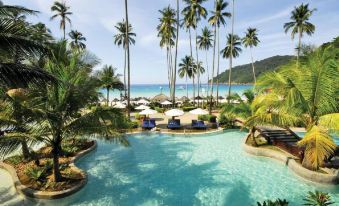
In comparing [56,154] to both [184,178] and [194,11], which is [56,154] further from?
[194,11]

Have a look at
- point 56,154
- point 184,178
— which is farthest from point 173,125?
point 56,154

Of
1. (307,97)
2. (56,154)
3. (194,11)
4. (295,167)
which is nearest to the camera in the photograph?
(56,154)

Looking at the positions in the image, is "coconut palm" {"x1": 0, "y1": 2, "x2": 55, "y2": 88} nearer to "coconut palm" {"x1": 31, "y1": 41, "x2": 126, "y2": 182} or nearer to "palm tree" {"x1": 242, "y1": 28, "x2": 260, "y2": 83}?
"coconut palm" {"x1": 31, "y1": 41, "x2": 126, "y2": 182}

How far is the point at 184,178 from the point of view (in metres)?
11.4

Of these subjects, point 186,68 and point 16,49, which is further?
point 186,68

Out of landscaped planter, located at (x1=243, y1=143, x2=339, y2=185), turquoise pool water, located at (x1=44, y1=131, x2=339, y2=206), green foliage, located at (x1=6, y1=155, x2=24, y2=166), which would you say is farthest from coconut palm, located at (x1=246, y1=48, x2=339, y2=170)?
green foliage, located at (x1=6, y1=155, x2=24, y2=166)

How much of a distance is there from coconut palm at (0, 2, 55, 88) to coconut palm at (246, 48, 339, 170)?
31.8 feet

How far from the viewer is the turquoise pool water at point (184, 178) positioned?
30.9ft

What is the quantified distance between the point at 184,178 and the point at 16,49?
29.3ft

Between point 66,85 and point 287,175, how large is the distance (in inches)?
452

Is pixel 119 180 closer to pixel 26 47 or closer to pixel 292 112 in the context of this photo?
pixel 26 47

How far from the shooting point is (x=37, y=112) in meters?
8.52

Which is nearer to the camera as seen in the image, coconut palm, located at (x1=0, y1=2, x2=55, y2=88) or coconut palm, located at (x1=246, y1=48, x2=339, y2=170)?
coconut palm, located at (x1=0, y1=2, x2=55, y2=88)

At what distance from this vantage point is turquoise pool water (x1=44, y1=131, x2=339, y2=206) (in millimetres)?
9414
